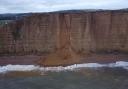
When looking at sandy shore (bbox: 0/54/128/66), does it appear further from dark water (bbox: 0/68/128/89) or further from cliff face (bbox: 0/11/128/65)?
dark water (bbox: 0/68/128/89)

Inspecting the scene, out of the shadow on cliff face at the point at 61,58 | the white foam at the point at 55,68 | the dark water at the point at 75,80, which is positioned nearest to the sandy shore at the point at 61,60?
the shadow on cliff face at the point at 61,58

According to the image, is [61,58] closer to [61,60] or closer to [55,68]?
[61,60]

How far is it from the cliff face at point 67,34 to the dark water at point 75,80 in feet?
2.81

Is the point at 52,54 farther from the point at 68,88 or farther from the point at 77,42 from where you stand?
the point at 68,88

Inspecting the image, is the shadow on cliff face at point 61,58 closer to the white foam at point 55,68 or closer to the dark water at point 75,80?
the white foam at point 55,68

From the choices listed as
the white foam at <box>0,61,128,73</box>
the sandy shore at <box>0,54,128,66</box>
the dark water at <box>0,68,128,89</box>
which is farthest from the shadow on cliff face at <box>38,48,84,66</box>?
the dark water at <box>0,68,128,89</box>

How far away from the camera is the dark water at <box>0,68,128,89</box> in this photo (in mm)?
7770

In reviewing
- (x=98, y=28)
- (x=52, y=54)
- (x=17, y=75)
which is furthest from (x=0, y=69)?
(x=98, y=28)

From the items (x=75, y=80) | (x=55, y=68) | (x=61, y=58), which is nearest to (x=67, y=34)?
(x=61, y=58)

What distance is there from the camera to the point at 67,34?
9.80 meters

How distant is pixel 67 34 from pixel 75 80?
1936 millimetres

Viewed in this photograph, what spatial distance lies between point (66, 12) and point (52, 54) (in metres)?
1.37

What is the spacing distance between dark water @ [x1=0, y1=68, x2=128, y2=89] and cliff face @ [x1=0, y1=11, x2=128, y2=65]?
0.86m

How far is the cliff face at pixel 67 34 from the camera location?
9.78 meters
